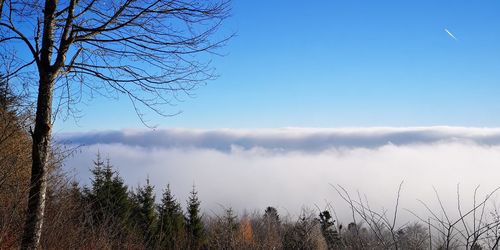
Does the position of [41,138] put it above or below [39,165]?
above

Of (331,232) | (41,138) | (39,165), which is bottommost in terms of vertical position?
(331,232)

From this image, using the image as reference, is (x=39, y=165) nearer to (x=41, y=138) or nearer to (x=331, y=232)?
(x=41, y=138)

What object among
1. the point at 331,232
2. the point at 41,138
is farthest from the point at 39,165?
the point at 331,232

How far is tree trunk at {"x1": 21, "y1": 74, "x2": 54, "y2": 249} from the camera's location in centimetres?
475

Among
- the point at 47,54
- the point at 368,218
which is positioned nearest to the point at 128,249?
the point at 47,54

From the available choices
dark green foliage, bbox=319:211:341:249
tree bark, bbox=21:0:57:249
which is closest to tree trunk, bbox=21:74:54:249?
tree bark, bbox=21:0:57:249

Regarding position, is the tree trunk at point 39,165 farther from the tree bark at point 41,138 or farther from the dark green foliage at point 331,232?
the dark green foliage at point 331,232

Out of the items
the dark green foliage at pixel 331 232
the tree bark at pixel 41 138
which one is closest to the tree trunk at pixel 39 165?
the tree bark at pixel 41 138

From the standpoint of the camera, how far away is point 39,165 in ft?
15.9

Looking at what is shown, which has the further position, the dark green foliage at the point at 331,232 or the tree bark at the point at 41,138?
the tree bark at the point at 41,138

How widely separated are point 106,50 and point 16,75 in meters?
1.14

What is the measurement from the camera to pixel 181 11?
5531 millimetres

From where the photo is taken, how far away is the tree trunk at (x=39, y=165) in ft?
15.6

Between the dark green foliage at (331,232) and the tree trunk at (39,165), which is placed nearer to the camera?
the dark green foliage at (331,232)
